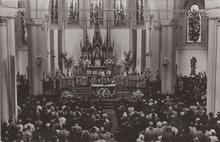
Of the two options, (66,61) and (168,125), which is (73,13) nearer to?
(66,61)

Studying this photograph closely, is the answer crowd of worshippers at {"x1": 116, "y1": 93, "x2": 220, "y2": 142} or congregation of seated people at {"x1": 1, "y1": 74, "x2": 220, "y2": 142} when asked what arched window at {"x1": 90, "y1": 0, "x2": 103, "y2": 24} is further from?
crowd of worshippers at {"x1": 116, "y1": 93, "x2": 220, "y2": 142}

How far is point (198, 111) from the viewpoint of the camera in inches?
776

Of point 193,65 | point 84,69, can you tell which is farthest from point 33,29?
point 193,65

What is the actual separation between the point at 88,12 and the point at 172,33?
37.0ft

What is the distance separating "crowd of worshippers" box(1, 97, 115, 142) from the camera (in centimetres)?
1509

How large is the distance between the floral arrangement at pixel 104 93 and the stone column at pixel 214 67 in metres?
9.78

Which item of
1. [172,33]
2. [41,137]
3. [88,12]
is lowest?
[41,137]

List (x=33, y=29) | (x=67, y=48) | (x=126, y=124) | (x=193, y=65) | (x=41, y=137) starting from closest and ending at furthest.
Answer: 1. (x=41, y=137)
2. (x=126, y=124)
3. (x=33, y=29)
4. (x=193, y=65)
5. (x=67, y=48)

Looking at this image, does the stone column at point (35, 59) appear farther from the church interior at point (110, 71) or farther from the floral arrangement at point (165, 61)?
the floral arrangement at point (165, 61)

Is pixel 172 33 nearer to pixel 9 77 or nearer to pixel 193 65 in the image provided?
pixel 193 65

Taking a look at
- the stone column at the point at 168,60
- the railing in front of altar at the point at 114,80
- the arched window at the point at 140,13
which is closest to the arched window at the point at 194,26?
the arched window at the point at 140,13

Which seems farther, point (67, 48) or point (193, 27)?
point (67, 48)

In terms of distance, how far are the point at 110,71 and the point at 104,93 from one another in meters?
6.33

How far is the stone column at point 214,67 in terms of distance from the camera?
778 inches
